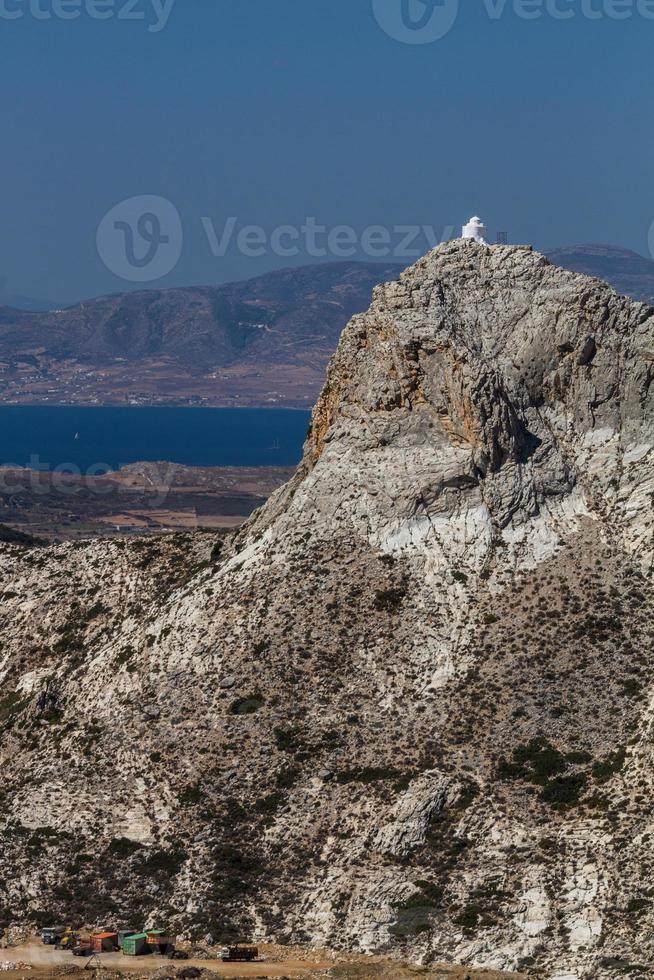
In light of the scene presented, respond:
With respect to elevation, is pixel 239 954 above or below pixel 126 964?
above

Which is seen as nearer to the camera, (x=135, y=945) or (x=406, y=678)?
(x=135, y=945)

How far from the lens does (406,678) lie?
6138 cm

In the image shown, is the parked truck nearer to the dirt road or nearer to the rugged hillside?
the dirt road

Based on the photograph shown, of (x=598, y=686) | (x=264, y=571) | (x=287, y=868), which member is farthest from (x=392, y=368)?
(x=287, y=868)

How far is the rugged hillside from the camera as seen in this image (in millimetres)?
54781

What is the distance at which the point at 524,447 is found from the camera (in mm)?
66625

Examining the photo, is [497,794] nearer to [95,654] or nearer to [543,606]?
[543,606]

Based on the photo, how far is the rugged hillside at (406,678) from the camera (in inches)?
2157

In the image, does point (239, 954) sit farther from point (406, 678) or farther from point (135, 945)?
point (406, 678)

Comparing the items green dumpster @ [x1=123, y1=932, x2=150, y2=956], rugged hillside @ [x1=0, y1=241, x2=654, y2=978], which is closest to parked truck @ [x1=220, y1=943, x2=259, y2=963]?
rugged hillside @ [x1=0, y1=241, x2=654, y2=978]

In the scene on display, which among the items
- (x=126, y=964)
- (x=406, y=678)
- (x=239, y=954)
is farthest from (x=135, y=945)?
(x=406, y=678)

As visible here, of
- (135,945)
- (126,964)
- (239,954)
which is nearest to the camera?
(239,954)

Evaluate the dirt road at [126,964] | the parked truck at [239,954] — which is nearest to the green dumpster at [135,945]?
the dirt road at [126,964]

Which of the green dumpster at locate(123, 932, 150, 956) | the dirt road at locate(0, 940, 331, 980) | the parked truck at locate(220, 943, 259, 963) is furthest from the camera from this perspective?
the green dumpster at locate(123, 932, 150, 956)
